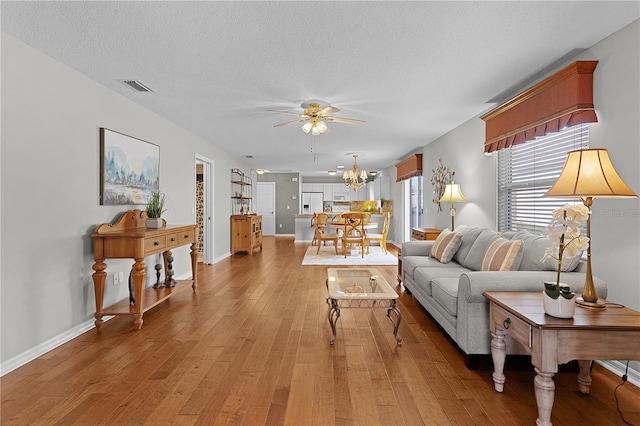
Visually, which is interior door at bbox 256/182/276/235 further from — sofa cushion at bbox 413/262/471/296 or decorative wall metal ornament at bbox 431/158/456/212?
sofa cushion at bbox 413/262/471/296

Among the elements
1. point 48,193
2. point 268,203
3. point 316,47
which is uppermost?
point 316,47

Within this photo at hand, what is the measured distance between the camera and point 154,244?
3.17 m

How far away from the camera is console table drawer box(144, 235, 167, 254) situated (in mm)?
3031

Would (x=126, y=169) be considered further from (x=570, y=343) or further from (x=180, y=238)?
(x=570, y=343)

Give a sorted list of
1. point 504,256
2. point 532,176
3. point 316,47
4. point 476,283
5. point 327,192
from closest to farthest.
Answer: point 476,283 → point 316,47 → point 504,256 → point 532,176 → point 327,192

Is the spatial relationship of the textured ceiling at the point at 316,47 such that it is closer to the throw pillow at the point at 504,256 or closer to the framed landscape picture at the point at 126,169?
the framed landscape picture at the point at 126,169

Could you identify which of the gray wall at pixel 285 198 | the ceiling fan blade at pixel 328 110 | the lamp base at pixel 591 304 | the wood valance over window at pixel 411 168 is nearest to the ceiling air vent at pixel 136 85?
the ceiling fan blade at pixel 328 110

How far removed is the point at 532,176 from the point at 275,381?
10.2 ft

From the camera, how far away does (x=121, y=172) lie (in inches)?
136

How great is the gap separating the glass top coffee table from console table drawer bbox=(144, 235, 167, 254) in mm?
1735

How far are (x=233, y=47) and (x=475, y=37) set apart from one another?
1.78m

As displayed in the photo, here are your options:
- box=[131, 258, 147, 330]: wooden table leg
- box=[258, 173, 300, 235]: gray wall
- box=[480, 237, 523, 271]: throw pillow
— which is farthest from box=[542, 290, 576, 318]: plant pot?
box=[258, 173, 300, 235]: gray wall

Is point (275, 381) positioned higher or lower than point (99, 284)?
lower

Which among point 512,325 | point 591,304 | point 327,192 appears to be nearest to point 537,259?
point 591,304
